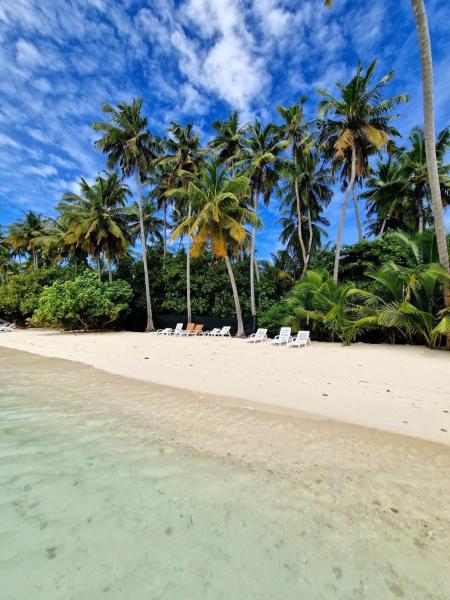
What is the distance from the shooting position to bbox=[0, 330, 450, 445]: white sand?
4457 millimetres

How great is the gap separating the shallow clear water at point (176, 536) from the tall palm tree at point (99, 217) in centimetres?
1937

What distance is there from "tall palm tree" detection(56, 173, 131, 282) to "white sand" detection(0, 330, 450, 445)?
12202mm

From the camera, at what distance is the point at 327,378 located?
6473mm

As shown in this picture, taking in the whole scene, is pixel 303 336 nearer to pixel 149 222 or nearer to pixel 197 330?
pixel 197 330

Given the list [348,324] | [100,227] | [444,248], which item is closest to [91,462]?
[348,324]

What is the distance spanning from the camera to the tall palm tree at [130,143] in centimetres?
2016

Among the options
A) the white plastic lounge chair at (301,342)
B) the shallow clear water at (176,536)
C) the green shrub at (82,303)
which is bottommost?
the shallow clear water at (176,536)

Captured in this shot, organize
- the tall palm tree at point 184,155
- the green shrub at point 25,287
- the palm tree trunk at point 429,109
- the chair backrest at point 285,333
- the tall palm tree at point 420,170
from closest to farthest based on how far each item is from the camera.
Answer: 1. the palm tree trunk at point 429,109
2. the chair backrest at point 285,333
3. the tall palm tree at point 420,170
4. the tall palm tree at point 184,155
5. the green shrub at point 25,287

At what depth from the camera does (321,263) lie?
58.8ft

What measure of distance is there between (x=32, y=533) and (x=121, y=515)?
632 mm

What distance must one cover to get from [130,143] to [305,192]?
12.8 m

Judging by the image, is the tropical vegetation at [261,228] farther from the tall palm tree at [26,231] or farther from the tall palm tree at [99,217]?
the tall palm tree at [26,231]

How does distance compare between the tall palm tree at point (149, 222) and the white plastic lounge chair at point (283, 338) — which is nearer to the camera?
the white plastic lounge chair at point (283, 338)

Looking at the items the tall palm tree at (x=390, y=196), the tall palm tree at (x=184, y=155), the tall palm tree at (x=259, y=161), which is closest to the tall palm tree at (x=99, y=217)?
the tall palm tree at (x=184, y=155)
